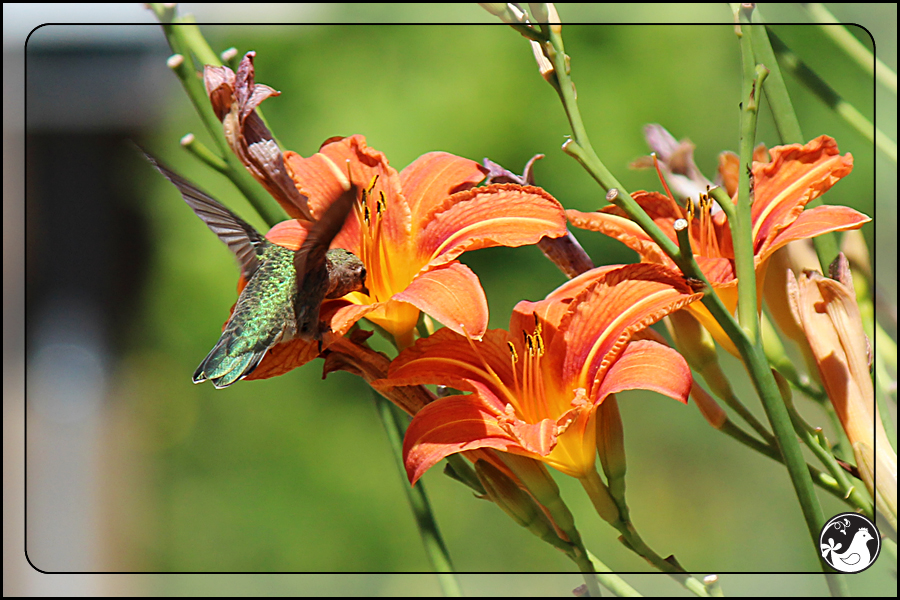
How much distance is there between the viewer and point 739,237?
0.26 metres

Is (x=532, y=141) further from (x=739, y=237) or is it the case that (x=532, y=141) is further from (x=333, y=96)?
(x=739, y=237)

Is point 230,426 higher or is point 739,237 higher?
point 739,237

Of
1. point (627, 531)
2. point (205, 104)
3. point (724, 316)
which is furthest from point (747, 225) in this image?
point (205, 104)

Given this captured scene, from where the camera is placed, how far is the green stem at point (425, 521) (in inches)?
13.8

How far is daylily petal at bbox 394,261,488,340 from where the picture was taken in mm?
249

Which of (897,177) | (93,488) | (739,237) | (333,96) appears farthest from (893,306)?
(93,488)

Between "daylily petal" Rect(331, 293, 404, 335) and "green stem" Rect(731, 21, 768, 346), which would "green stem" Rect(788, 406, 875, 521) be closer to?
"green stem" Rect(731, 21, 768, 346)

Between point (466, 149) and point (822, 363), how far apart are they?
0.96 feet

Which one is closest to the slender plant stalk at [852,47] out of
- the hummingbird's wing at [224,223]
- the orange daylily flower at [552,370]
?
the orange daylily flower at [552,370]

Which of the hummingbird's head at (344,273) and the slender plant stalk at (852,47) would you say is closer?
the hummingbird's head at (344,273)

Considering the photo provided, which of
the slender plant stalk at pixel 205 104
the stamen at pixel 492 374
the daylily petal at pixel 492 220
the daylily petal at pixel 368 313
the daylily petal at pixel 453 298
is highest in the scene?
the slender plant stalk at pixel 205 104

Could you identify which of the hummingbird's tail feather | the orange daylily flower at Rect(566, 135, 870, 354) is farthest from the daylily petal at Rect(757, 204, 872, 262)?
the hummingbird's tail feather

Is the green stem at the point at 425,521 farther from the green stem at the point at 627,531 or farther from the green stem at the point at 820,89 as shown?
the green stem at the point at 820,89

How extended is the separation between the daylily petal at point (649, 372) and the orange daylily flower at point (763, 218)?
0.04 m
